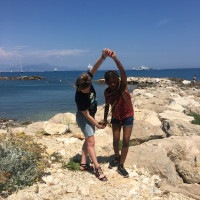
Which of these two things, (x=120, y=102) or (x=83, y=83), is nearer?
(x=83, y=83)

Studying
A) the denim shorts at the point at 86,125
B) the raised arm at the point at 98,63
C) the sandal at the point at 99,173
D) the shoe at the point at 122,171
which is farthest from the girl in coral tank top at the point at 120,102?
the denim shorts at the point at 86,125

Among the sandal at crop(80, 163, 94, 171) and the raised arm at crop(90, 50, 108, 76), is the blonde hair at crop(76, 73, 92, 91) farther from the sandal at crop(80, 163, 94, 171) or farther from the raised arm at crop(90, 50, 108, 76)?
the sandal at crop(80, 163, 94, 171)

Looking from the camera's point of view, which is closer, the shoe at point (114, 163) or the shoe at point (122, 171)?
the shoe at point (122, 171)

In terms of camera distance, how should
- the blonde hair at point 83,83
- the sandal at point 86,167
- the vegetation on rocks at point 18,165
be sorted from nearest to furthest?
the vegetation on rocks at point 18,165 < the blonde hair at point 83,83 < the sandal at point 86,167

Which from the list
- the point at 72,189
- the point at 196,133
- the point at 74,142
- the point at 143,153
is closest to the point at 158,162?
the point at 143,153

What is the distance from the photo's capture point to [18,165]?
140 inches

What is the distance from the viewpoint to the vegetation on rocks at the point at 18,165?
3.30m

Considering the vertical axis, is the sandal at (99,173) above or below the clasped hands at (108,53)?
below

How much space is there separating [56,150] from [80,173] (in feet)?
4.11

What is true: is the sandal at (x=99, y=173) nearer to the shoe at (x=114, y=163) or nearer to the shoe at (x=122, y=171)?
the shoe at (x=122, y=171)

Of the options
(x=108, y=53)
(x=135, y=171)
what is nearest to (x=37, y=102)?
(x=135, y=171)

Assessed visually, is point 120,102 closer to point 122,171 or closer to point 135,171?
point 122,171

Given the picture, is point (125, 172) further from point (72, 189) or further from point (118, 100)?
point (118, 100)

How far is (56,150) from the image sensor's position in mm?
5137
